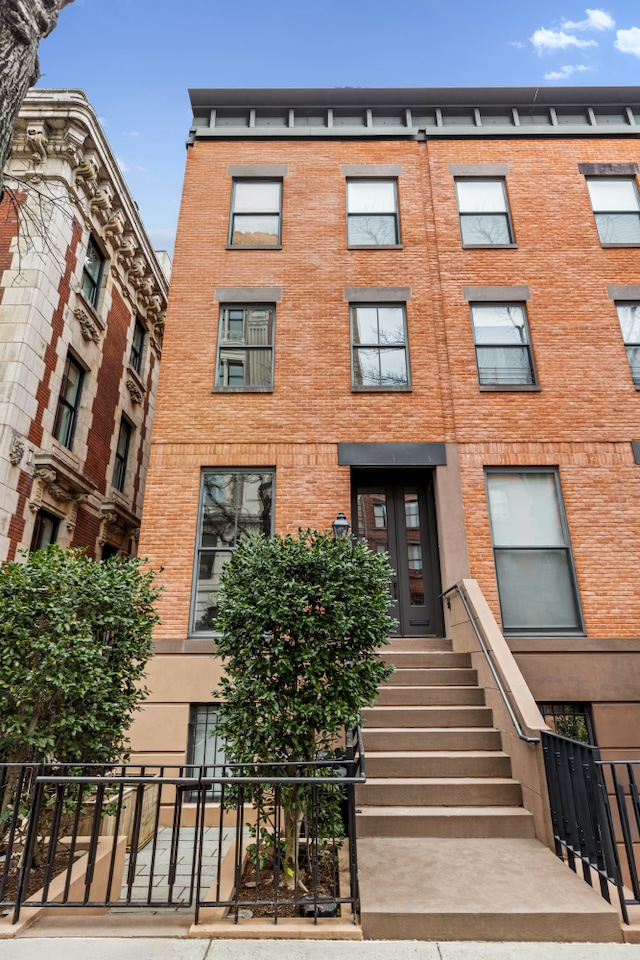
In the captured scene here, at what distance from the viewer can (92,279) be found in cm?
1459

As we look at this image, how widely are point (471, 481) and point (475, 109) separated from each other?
30.1ft

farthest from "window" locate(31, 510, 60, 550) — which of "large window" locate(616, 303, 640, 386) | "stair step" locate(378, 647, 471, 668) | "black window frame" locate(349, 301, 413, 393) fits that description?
"large window" locate(616, 303, 640, 386)

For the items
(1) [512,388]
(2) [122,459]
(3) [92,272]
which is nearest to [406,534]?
(1) [512,388]

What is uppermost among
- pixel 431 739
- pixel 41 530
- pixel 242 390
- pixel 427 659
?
pixel 242 390

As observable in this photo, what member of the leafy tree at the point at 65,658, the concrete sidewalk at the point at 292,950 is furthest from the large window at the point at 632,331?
the leafy tree at the point at 65,658

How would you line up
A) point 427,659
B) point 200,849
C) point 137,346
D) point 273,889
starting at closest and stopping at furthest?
point 200,849, point 273,889, point 427,659, point 137,346

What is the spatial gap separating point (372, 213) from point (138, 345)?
9.39 m

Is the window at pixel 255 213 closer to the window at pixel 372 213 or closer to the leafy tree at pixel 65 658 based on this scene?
the window at pixel 372 213

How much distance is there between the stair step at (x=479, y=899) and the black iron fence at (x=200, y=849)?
11.3 inches

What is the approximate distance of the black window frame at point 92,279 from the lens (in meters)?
14.1

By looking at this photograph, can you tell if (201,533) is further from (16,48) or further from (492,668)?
(16,48)

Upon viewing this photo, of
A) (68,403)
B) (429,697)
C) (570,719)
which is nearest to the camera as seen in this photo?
(429,697)

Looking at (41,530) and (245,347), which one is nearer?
(245,347)

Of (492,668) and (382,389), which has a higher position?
(382,389)
